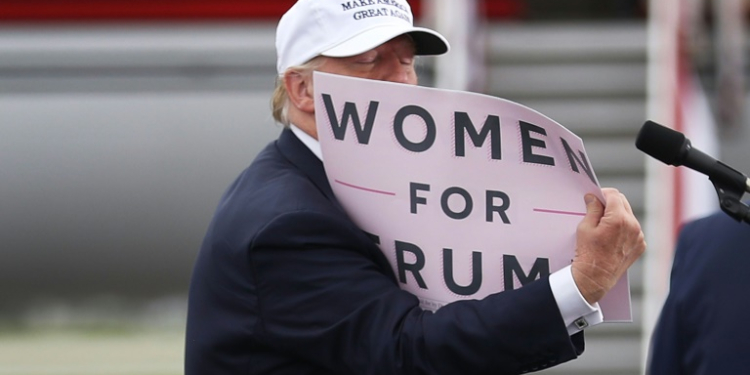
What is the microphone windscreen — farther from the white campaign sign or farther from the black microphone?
the white campaign sign

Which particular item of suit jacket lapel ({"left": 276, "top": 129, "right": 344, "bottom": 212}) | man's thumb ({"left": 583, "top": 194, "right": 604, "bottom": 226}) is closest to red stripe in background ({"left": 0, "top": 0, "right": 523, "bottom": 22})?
suit jacket lapel ({"left": 276, "top": 129, "right": 344, "bottom": 212})

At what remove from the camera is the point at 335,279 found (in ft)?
6.68

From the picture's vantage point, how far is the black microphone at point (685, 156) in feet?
6.14

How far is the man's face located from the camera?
2.24 metres

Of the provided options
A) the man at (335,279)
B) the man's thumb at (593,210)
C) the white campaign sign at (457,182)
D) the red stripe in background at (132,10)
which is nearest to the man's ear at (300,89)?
the man at (335,279)

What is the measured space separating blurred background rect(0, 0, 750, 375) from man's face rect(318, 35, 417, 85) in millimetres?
3854

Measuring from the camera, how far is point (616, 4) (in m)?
8.49

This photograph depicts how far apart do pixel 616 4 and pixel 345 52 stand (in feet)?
21.5

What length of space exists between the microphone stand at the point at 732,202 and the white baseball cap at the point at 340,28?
0.62 metres

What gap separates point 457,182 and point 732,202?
453mm

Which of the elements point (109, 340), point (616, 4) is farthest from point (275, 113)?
point (616, 4)

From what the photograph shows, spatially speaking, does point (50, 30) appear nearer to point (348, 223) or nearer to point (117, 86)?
point (117, 86)

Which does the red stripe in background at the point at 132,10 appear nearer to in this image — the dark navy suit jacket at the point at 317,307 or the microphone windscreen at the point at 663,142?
the dark navy suit jacket at the point at 317,307

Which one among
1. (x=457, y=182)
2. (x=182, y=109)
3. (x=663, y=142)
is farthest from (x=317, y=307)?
(x=182, y=109)
